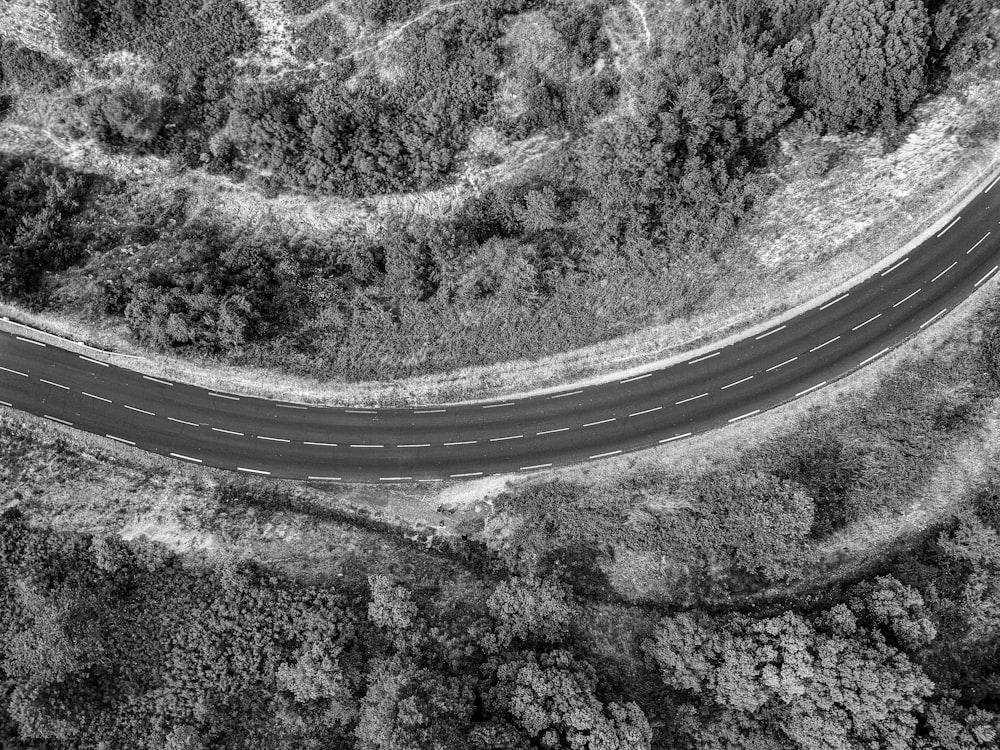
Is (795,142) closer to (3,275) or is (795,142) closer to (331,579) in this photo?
(331,579)

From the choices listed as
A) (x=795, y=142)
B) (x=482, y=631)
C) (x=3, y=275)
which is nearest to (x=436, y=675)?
(x=482, y=631)

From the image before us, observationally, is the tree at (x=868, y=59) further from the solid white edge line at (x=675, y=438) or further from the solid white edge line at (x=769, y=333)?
the solid white edge line at (x=675, y=438)

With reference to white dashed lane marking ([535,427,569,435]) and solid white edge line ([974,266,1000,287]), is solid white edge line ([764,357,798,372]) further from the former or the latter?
white dashed lane marking ([535,427,569,435])

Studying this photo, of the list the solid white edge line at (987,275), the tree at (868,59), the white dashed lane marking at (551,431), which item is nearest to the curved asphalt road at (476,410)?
the white dashed lane marking at (551,431)

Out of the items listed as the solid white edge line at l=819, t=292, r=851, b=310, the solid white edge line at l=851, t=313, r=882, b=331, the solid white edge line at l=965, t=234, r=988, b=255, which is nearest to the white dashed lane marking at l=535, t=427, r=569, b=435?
the solid white edge line at l=819, t=292, r=851, b=310

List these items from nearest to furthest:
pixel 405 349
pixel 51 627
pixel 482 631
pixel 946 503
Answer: pixel 51 627
pixel 482 631
pixel 946 503
pixel 405 349
